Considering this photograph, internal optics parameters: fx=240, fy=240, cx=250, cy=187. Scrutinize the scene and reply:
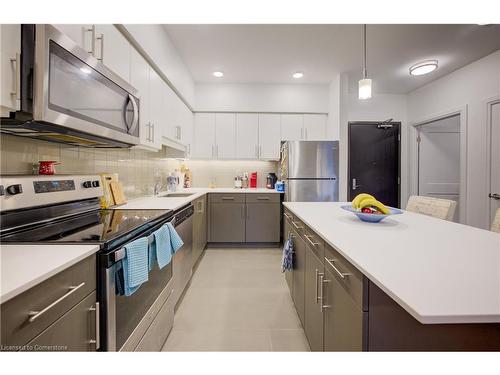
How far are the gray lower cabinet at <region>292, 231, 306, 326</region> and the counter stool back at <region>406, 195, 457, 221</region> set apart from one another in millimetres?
996

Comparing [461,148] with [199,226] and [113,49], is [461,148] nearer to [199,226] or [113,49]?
[199,226]

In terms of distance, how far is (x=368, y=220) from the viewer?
142cm

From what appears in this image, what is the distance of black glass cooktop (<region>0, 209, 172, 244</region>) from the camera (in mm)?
996

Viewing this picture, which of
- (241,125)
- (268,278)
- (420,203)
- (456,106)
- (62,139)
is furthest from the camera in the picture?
(241,125)

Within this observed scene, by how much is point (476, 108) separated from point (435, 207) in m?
2.33

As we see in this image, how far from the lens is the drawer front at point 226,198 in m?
3.72

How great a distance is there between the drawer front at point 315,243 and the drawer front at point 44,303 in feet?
3.31

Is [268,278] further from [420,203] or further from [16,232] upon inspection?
[16,232]

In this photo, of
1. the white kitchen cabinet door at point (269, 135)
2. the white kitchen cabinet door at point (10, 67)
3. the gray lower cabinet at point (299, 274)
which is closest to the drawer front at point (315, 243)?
the gray lower cabinet at point (299, 274)

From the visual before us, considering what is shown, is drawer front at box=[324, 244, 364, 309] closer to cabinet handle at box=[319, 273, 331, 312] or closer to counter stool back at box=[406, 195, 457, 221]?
cabinet handle at box=[319, 273, 331, 312]

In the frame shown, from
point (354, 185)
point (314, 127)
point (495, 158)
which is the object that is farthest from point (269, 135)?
point (495, 158)

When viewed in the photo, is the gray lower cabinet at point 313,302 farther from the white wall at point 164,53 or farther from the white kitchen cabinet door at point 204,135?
the white kitchen cabinet door at point 204,135

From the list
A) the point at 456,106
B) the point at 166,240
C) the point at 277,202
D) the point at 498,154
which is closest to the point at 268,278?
the point at 277,202
